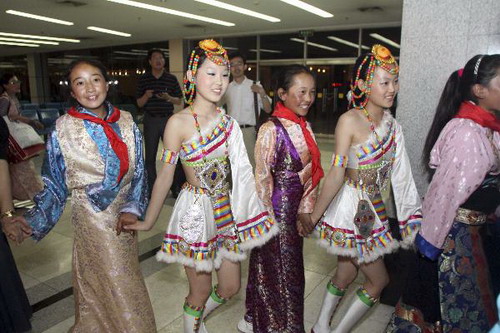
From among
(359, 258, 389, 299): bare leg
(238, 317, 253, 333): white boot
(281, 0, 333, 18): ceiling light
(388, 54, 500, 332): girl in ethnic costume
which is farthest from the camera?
(281, 0, 333, 18): ceiling light

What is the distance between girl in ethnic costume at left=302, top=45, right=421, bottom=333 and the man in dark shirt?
298cm

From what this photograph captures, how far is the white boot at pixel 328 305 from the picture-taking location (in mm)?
2137

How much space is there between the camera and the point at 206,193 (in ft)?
5.98

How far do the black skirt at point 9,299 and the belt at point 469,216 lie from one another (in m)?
2.16

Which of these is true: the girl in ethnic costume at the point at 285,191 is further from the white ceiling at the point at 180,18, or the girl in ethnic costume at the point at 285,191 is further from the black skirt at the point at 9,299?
the white ceiling at the point at 180,18

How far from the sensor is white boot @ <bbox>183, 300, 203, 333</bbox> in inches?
73.5

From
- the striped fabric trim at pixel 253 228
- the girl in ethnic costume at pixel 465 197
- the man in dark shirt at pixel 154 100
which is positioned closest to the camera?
the girl in ethnic costume at pixel 465 197

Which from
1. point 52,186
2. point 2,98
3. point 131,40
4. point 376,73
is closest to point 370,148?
point 376,73

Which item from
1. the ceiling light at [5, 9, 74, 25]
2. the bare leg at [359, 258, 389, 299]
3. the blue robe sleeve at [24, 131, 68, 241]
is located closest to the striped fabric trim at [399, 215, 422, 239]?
the bare leg at [359, 258, 389, 299]

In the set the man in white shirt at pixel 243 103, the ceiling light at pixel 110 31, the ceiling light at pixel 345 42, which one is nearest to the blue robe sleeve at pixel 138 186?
the man in white shirt at pixel 243 103

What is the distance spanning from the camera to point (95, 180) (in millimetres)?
1761

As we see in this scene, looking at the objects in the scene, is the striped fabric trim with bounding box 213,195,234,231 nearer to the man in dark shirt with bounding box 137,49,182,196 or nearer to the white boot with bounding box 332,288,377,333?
the white boot with bounding box 332,288,377,333

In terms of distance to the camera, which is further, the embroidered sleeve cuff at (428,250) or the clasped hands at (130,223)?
the clasped hands at (130,223)

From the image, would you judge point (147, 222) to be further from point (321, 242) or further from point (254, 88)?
point (254, 88)
